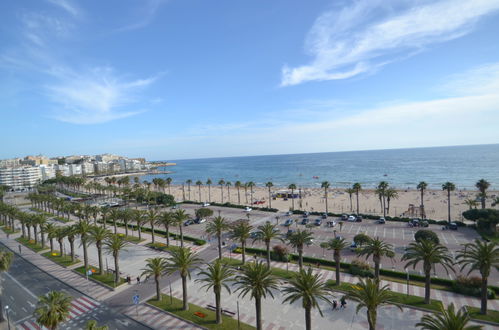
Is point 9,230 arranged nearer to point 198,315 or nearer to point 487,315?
point 198,315

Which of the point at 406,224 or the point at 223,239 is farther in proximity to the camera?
the point at 406,224

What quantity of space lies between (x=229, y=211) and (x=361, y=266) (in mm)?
46655

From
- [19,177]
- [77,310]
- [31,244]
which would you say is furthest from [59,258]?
[19,177]

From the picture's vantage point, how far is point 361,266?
3378cm

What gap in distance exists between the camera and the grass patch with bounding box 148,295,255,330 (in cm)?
2395

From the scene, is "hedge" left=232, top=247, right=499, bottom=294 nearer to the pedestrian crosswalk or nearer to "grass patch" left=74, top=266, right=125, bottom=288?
"grass patch" left=74, top=266, right=125, bottom=288

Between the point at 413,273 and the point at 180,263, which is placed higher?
the point at 180,263

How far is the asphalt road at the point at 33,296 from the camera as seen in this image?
25.4 meters

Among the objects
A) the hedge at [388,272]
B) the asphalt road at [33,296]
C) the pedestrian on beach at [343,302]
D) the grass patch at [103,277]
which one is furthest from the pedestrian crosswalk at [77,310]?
the pedestrian on beach at [343,302]

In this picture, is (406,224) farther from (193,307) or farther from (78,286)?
(78,286)

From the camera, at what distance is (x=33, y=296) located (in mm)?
31156

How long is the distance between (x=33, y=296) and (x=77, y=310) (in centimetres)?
825

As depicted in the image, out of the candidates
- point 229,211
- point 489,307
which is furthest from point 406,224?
point 229,211

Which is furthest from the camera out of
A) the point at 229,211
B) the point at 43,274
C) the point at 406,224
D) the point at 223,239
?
the point at 229,211
